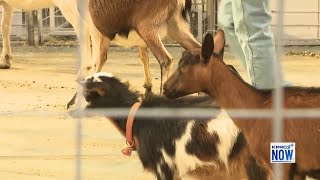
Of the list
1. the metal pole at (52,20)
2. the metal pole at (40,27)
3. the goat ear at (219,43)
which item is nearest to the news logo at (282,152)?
the goat ear at (219,43)

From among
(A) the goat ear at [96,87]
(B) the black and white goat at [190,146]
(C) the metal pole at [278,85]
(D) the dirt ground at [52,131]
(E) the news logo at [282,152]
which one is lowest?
(D) the dirt ground at [52,131]

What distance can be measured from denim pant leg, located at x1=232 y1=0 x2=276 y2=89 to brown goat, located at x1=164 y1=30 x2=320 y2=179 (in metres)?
0.28

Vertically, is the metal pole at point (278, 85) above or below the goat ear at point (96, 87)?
above

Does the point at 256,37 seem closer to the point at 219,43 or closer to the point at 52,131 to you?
the point at 219,43

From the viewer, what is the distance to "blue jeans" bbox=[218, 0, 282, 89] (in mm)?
2826

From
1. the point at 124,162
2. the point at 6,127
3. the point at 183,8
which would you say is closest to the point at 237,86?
the point at 124,162

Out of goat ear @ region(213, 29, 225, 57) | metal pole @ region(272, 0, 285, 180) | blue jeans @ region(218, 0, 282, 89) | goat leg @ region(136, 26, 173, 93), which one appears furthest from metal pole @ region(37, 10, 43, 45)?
metal pole @ region(272, 0, 285, 180)

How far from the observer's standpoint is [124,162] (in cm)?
373

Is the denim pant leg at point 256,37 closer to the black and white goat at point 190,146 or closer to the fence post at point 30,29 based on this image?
the black and white goat at point 190,146

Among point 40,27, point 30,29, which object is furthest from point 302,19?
point 30,29

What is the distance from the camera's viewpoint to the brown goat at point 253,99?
2430mm

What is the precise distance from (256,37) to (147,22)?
2.45 metres

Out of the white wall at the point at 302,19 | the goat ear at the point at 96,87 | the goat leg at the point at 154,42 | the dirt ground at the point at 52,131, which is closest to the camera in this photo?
the goat ear at the point at 96,87

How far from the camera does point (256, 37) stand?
9.41ft
